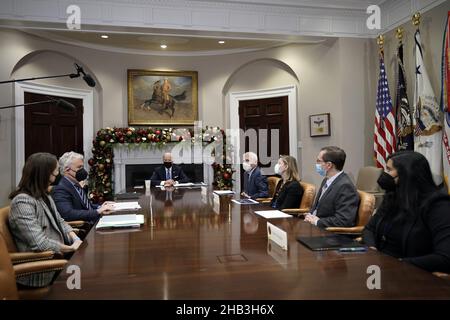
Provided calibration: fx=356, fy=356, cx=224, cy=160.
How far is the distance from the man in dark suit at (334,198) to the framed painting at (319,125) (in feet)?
11.1

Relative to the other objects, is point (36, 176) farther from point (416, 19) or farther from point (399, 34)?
point (399, 34)

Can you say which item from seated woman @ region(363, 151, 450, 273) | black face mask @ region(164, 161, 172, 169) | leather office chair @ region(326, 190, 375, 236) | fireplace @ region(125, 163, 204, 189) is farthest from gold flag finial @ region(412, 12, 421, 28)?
fireplace @ region(125, 163, 204, 189)

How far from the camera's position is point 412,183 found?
6.08 ft

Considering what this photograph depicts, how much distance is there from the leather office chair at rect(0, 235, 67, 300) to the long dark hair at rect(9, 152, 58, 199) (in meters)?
0.55

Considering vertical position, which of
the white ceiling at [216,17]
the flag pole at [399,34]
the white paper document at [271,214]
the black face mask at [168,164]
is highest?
the white ceiling at [216,17]

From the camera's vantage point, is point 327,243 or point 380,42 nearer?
point 327,243

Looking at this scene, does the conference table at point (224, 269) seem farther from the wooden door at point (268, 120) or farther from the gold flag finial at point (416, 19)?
the wooden door at point (268, 120)

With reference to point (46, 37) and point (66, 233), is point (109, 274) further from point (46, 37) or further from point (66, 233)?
point (46, 37)

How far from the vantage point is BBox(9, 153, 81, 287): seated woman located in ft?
6.95

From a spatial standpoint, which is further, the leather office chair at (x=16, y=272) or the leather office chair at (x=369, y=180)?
the leather office chair at (x=369, y=180)

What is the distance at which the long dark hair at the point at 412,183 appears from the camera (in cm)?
183

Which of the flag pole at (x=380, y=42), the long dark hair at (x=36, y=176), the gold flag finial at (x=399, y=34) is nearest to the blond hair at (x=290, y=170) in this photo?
the long dark hair at (x=36, y=176)

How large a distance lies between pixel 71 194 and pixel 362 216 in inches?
99.0

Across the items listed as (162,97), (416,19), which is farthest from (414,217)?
(162,97)
